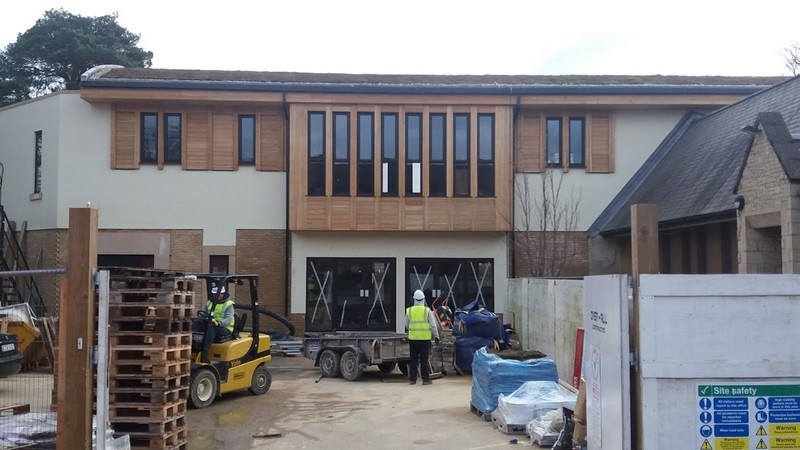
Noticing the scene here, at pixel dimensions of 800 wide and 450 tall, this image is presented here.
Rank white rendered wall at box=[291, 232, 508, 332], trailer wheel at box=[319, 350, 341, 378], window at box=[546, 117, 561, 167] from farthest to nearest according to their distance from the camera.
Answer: window at box=[546, 117, 561, 167] → white rendered wall at box=[291, 232, 508, 332] → trailer wheel at box=[319, 350, 341, 378]

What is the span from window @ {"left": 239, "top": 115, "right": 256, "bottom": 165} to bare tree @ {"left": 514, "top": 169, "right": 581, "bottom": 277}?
8.51 m

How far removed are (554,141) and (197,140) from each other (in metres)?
11.4

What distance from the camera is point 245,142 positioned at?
80.3 feet

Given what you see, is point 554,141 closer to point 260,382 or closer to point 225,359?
point 260,382

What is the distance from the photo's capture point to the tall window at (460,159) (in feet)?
78.1

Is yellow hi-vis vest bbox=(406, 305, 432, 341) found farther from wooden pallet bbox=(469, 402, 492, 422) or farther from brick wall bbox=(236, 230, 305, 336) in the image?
brick wall bbox=(236, 230, 305, 336)

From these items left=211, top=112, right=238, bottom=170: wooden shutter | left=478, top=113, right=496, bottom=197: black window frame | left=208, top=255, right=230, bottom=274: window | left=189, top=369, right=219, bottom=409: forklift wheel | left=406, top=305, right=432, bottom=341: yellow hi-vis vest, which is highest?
left=211, top=112, right=238, bottom=170: wooden shutter

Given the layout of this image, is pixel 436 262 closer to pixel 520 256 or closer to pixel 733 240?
pixel 520 256

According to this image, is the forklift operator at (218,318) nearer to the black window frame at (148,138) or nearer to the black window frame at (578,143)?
the black window frame at (148,138)

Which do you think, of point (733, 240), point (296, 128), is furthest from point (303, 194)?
point (733, 240)

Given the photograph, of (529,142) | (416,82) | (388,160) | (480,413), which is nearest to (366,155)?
(388,160)

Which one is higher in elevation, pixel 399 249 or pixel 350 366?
pixel 399 249

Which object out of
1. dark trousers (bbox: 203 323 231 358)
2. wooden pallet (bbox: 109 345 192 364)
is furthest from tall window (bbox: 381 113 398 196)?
wooden pallet (bbox: 109 345 192 364)

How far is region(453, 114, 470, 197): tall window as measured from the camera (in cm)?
2381
